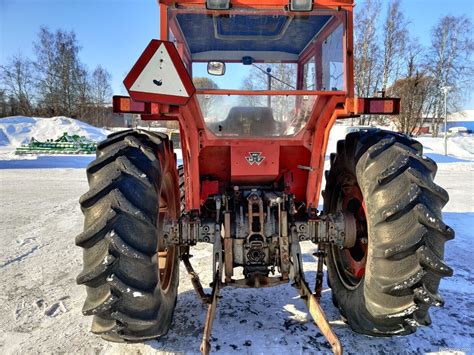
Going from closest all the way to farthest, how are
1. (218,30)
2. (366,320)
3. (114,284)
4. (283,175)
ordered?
(114,284), (366,320), (218,30), (283,175)

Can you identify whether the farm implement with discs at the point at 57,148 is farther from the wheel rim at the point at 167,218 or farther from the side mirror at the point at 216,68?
the side mirror at the point at 216,68

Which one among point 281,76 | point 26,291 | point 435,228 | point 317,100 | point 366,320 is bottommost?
point 26,291

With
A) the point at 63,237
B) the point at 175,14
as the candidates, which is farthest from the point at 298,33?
the point at 63,237

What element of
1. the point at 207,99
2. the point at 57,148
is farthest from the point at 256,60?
the point at 57,148

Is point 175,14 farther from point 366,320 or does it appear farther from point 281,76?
point 366,320

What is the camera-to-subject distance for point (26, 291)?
3.64 metres

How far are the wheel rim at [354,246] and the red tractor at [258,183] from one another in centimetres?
1

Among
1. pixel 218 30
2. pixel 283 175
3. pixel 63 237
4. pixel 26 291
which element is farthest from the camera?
pixel 63 237

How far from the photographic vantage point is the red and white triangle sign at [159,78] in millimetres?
2172

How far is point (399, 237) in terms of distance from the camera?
2139 millimetres

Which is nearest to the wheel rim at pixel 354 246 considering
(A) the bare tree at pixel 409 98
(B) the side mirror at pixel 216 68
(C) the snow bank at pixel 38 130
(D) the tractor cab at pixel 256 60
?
(D) the tractor cab at pixel 256 60

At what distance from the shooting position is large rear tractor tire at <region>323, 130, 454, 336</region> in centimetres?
210

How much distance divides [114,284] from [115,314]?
0.17m

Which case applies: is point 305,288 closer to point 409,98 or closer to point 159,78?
point 159,78
